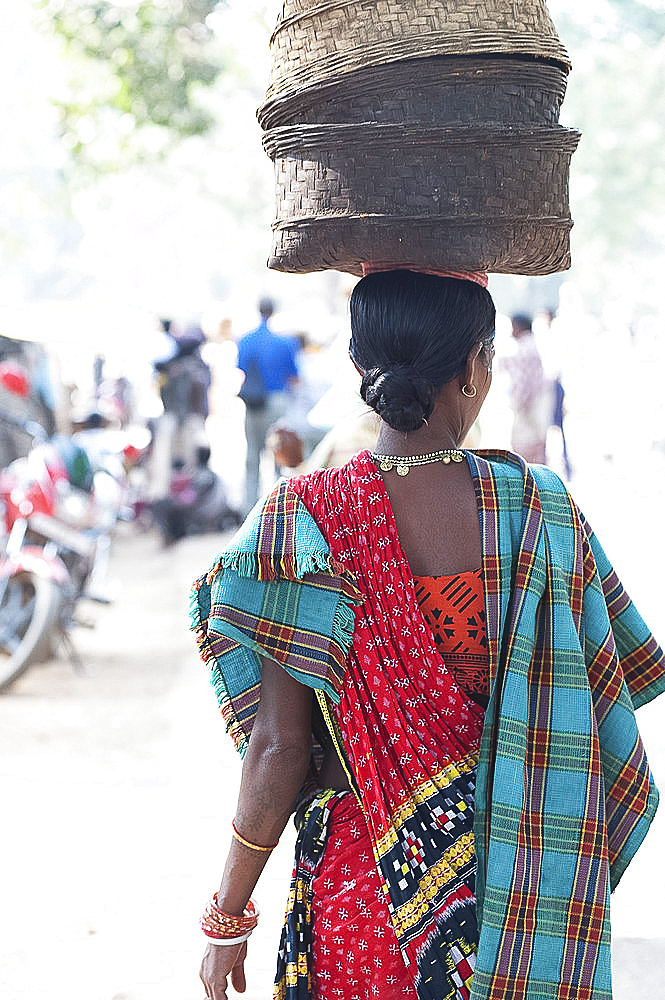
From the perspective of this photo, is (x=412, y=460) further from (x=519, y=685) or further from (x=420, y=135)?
(x=420, y=135)

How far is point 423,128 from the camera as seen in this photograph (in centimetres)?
167

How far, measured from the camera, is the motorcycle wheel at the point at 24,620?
581 cm

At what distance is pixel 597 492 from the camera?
12.6 metres

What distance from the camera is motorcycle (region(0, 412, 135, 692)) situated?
5.90 m

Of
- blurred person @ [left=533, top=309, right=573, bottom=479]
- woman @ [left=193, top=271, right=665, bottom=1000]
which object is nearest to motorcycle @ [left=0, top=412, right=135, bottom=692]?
woman @ [left=193, top=271, right=665, bottom=1000]

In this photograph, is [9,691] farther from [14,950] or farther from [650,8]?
[650,8]

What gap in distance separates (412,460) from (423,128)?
51cm

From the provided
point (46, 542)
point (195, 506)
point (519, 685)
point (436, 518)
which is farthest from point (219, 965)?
point (195, 506)

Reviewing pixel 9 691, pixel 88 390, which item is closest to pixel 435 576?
pixel 9 691

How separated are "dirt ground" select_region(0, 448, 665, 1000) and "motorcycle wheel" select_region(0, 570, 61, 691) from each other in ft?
0.62

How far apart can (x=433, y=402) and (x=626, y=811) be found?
75 cm

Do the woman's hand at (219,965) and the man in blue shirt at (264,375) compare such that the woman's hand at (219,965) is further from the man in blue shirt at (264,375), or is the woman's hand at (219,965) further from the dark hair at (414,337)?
the man in blue shirt at (264,375)

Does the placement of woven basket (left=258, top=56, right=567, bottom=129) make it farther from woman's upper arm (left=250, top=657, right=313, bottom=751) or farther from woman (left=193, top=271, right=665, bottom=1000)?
woman's upper arm (left=250, top=657, right=313, bottom=751)

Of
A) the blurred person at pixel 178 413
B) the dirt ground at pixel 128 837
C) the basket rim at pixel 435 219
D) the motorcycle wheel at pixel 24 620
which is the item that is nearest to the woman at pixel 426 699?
the basket rim at pixel 435 219
